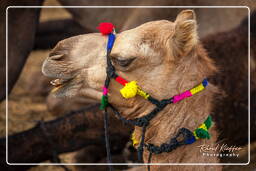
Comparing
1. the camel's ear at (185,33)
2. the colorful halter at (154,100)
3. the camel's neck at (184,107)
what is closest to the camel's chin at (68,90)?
the colorful halter at (154,100)

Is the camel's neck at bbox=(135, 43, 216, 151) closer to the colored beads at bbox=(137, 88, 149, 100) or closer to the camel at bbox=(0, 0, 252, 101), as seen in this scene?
the colored beads at bbox=(137, 88, 149, 100)

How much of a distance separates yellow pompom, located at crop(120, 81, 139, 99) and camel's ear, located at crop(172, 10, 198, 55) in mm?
248

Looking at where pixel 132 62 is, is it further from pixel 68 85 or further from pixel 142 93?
pixel 68 85

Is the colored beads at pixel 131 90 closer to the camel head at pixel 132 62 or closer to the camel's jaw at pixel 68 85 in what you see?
the camel head at pixel 132 62

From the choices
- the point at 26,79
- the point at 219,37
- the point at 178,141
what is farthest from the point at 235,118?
the point at 26,79

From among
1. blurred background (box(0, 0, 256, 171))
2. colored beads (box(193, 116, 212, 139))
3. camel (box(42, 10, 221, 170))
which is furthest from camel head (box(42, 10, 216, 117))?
blurred background (box(0, 0, 256, 171))

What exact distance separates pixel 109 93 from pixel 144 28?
1.20ft

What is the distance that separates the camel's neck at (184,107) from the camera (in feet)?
7.98

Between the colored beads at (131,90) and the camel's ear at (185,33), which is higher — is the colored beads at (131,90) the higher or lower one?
the lower one

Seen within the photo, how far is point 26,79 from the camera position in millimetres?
5934

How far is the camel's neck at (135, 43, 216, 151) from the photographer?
7.98 feet

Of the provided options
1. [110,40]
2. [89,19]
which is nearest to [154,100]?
[110,40]

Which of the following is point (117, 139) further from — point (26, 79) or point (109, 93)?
point (26, 79)

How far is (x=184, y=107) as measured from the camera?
247 centimetres
